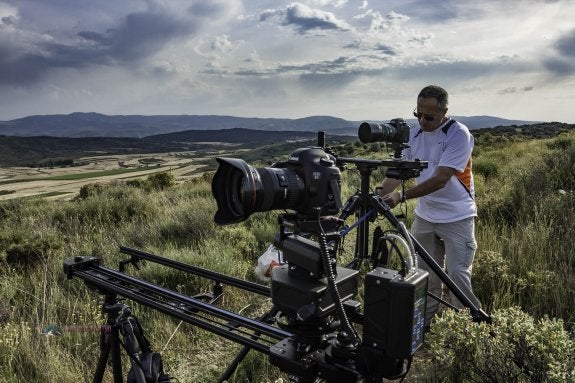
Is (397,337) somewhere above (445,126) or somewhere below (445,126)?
below

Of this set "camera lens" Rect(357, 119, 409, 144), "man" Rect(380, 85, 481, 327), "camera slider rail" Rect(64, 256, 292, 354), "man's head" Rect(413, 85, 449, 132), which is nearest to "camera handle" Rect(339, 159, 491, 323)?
"camera lens" Rect(357, 119, 409, 144)

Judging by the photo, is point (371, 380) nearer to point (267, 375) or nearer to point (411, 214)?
point (267, 375)

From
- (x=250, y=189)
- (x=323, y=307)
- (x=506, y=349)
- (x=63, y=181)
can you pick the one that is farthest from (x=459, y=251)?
(x=63, y=181)

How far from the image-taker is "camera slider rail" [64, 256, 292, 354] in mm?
1607

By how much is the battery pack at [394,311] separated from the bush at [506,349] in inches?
42.7

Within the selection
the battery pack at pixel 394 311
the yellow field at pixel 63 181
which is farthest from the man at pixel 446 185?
the yellow field at pixel 63 181

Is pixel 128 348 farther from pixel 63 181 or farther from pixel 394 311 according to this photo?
pixel 63 181

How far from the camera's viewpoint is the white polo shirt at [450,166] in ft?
11.7

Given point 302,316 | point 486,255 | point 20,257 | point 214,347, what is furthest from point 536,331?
point 20,257

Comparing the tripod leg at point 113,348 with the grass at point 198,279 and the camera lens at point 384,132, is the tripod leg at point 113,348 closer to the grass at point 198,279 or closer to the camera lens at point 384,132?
the grass at point 198,279

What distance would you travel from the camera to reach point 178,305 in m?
1.89

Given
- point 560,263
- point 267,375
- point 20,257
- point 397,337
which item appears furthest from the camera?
point 20,257

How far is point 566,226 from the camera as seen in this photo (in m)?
4.96

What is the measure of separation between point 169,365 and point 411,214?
16.7 ft
